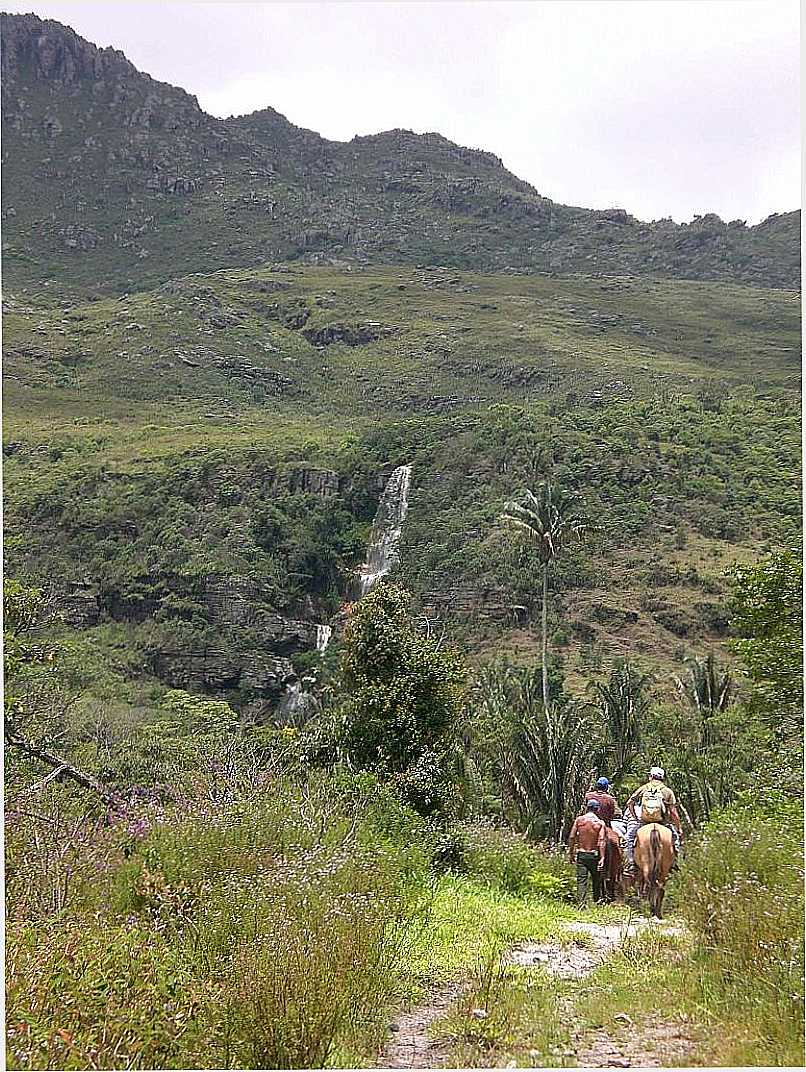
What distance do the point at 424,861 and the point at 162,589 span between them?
3882cm

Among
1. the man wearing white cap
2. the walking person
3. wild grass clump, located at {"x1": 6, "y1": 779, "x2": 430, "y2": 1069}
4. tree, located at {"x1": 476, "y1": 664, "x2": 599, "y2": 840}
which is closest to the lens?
wild grass clump, located at {"x1": 6, "y1": 779, "x2": 430, "y2": 1069}

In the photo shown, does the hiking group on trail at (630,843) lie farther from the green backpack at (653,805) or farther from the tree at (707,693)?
the tree at (707,693)

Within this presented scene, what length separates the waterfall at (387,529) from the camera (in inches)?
1618

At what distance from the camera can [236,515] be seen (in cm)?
4838

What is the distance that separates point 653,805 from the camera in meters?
6.68

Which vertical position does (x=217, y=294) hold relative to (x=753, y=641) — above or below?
above

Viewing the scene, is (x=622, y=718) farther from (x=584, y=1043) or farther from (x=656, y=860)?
(x=584, y=1043)

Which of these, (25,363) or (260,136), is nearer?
(25,363)

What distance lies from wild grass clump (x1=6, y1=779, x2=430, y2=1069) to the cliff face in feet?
322

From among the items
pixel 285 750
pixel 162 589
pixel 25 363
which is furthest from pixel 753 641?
pixel 25 363

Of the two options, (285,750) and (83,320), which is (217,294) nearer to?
(83,320)

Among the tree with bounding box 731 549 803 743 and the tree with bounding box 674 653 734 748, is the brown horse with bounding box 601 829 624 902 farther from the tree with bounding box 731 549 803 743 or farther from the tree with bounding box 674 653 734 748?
the tree with bounding box 674 653 734 748

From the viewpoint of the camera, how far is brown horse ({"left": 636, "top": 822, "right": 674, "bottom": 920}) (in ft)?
21.6

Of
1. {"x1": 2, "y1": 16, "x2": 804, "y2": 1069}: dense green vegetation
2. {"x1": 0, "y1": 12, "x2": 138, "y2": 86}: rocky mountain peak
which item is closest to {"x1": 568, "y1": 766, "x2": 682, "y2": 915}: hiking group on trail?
{"x1": 2, "y1": 16, "x2": 804, "y2": 1069}: dense green vegetation
